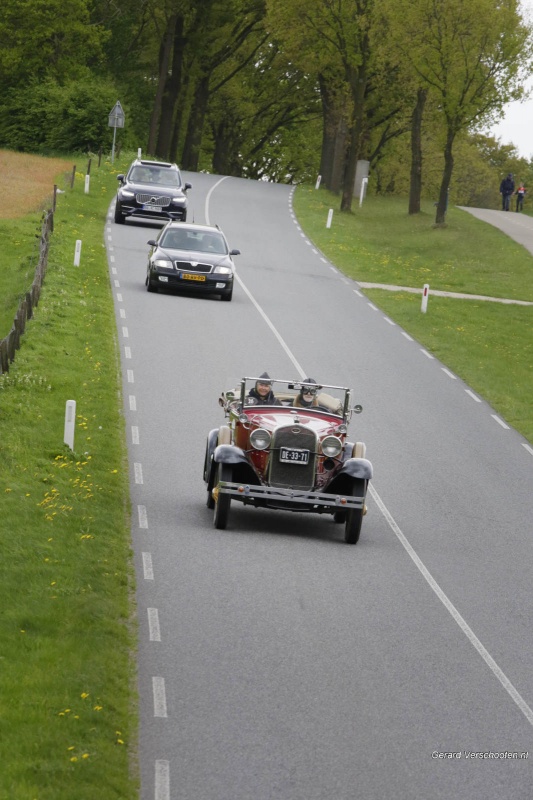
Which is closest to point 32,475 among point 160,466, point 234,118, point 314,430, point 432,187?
point 160,466

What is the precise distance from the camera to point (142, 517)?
49.0 feet

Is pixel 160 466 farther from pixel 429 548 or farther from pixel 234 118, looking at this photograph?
pixel 234 118

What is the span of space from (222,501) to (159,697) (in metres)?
4.86

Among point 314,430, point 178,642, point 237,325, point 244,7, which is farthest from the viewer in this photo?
point 244,7

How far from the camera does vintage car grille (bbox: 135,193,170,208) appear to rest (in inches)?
1645

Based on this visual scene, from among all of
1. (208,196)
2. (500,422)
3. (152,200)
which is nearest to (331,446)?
(500,422)

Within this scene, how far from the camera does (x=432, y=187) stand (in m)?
96.0

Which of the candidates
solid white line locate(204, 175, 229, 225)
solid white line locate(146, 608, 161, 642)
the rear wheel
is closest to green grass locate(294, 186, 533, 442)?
solid white line locate(204, 175, 229, 225)

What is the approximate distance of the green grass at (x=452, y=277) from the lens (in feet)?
93.0

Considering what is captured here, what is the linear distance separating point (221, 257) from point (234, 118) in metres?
56.3

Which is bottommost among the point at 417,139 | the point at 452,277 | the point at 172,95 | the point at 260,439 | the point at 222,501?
the point at 222,501

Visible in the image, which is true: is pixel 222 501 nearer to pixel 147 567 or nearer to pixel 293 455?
pixel 293 455

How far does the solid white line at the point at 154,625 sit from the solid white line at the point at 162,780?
2.57m

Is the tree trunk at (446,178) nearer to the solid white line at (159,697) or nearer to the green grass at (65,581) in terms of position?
the green grass at (65,581)
